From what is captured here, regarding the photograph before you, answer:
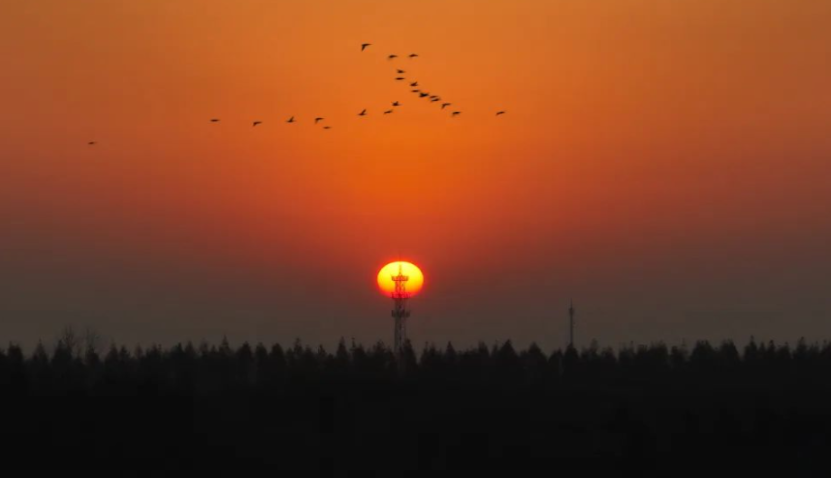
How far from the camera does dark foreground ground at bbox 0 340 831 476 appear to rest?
51.5m

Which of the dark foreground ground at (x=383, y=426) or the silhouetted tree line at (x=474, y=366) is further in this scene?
the silhouetted tree line at (x=474, y=366)

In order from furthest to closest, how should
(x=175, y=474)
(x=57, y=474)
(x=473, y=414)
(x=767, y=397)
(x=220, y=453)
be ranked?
(x=767, y=397) < (x=473, y=414) < (x=220, y=453) < (x=175, y=474) < (x=57, y=474)

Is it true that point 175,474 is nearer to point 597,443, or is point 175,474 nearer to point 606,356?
point 597,443

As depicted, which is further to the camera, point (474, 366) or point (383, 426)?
point (474, 366)

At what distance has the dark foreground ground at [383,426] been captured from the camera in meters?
51.5

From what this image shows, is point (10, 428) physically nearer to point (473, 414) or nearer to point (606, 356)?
point (473, 414)

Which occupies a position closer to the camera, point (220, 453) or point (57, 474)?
point (57, 474)

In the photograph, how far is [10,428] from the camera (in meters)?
50.1

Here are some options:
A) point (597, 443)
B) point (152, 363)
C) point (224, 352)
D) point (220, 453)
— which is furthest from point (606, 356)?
point (220, 453)

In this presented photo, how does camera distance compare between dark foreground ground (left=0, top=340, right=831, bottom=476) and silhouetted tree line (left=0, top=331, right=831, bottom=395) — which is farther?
silhouetted tree line (left=0, top=331, right=831, bottom=395)

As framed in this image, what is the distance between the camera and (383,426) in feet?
220

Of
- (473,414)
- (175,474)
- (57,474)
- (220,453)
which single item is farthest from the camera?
(473,414)

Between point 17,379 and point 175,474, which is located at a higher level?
point 17,379

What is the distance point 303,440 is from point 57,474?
52.8ft
